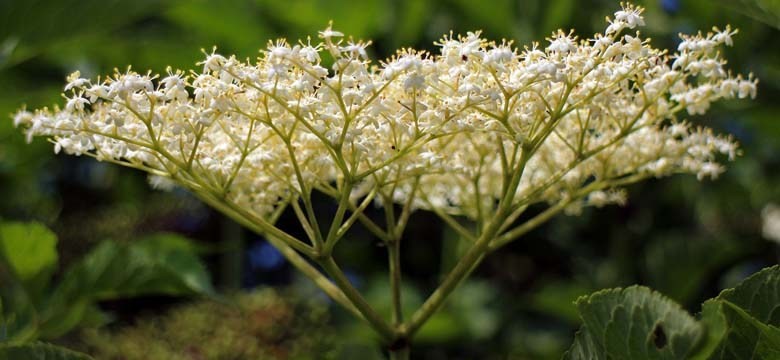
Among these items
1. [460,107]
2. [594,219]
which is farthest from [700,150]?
[594,219]

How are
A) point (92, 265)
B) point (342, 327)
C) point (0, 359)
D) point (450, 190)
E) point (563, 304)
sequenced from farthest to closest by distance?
point (342, 327), point (563, 304), point (92, 265), point (450, 190), point (0, 359)

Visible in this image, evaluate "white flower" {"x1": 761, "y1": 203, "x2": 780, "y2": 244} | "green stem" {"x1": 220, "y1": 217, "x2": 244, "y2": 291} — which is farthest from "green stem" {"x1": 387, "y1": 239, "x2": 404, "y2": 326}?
"white flower" {"x1": 761, "y1": 203, "x2": 780, "y2": 244}

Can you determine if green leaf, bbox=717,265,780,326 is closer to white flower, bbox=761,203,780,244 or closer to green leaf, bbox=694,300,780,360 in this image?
green leaf, bbox=694,300,780,360

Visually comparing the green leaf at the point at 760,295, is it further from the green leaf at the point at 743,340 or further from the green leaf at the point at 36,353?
the green leaf at the point at 36,353

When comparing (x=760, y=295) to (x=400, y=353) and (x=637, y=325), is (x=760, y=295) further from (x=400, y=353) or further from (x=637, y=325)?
(x=400, y=353)

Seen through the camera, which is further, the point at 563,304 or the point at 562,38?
the point at 563,304

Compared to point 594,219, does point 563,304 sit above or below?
below

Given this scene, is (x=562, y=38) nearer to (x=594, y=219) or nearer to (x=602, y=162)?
(x=602, y=162)
